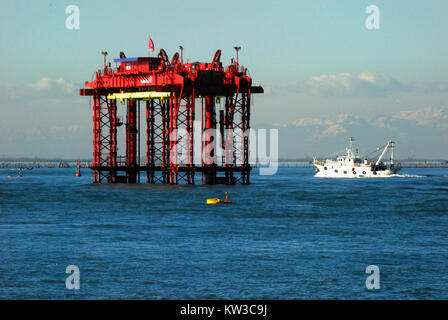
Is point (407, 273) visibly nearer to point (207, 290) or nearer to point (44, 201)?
point (207, 290)

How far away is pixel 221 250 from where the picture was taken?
54.9m

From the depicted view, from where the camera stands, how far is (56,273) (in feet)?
148

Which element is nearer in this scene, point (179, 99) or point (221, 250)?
point (221, 250)

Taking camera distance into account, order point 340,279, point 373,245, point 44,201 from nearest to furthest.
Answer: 1. point 340,279
2. point 373,245
3. point 44,201

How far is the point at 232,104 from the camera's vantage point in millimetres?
125812

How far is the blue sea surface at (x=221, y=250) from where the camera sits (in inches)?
1615

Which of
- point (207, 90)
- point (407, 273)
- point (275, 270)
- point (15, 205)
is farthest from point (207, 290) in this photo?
point (207, 90)

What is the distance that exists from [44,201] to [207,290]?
72.4m

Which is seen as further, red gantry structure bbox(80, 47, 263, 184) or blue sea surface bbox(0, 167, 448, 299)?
red gantry structure bbox(80, 47, 263, 184)

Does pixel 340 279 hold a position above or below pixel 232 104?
below

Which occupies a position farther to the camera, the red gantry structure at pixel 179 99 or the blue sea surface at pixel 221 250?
the red gantry structure at pixel 179 99

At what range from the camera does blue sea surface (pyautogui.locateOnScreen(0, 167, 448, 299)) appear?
41.0 meters

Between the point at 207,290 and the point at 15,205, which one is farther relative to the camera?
the point at 15,205
